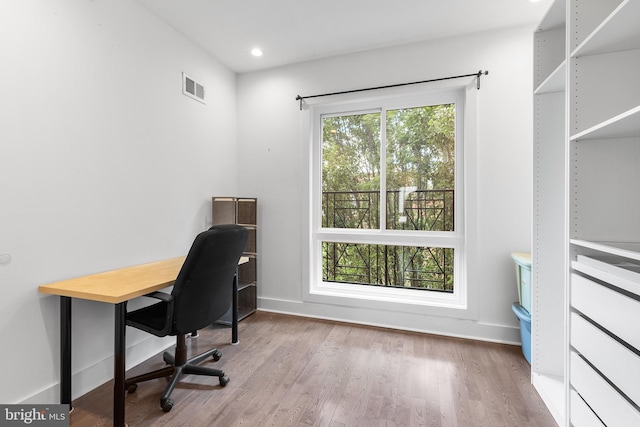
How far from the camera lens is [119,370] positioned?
5.05 ft

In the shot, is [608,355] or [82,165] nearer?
[608,355]

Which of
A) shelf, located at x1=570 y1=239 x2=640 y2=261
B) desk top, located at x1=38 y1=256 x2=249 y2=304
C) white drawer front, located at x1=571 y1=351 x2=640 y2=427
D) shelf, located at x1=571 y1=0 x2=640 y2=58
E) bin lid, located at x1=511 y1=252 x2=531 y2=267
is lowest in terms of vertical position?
white drawer front, located at x1=571 y1=351 x2=640 y2=427

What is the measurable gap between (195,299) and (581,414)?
6.48 feet

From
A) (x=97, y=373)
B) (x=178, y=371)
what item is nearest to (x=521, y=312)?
(x=178, y=371)

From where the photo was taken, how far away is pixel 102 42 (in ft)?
6.58

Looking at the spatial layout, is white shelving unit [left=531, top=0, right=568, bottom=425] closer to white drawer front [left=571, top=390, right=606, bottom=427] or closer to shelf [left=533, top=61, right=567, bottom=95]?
shelf [left=533, top=61, right=567, bottom=95]

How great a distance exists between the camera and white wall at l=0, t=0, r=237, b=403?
1.58m

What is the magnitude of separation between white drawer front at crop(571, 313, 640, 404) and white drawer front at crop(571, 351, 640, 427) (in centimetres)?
4

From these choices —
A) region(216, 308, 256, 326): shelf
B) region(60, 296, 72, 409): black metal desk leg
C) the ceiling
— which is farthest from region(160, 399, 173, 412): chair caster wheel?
the ceiling

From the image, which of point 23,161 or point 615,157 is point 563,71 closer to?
point 615,157

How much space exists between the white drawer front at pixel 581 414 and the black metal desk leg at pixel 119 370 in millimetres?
2160

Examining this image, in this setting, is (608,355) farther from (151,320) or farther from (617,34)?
(151,320)

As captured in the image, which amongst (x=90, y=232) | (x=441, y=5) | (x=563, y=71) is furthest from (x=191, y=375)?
(x=441, y=5)

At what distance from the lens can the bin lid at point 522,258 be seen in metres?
2.15
